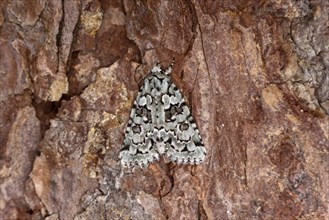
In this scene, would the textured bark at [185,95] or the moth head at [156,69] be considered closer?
the textured bark at [185,95]

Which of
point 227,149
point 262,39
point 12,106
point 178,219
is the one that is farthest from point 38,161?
point 262,39

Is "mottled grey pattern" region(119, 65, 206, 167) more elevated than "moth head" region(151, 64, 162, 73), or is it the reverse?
"moth head" region(151, 64, 162, 73)

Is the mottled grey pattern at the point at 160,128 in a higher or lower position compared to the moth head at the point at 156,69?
lower

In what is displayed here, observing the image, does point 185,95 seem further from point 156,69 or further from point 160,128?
point 160,128

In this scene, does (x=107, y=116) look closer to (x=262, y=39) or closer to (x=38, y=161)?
(x=38, y=161)

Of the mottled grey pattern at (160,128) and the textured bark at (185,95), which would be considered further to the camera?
the mottled grey pattern at (160,128)

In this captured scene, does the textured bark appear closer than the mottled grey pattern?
Yes
